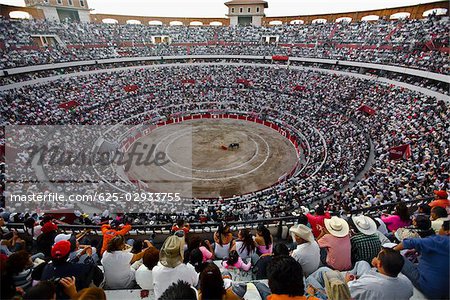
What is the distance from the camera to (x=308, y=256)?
5012mm

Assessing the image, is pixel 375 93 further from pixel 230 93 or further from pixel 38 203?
pixel 38 203

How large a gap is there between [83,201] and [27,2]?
174 ft

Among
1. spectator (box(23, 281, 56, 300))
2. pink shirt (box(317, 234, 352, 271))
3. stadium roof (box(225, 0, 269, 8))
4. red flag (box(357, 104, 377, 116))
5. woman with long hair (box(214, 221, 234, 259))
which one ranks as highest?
stadium roof (box(225, 0, 269, 8))

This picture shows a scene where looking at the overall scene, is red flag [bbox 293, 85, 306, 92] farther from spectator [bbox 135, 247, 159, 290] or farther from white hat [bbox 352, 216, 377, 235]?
spectator [bbox 135, 247, 159, 290]

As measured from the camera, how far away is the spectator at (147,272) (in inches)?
194

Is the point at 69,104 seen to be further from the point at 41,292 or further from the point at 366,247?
the point at 366,247

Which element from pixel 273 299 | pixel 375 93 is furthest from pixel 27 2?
pixel 273 299

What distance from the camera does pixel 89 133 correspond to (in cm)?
3148

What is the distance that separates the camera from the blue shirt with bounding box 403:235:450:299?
3984mm

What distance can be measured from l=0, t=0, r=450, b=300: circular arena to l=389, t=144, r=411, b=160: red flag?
0.14 m

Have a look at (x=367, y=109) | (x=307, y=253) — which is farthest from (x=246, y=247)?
(x=367, y=109)

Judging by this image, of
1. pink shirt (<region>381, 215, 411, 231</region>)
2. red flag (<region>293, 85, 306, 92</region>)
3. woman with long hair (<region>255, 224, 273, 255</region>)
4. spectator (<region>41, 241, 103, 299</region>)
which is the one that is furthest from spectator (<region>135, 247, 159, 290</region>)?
red flag (<region>293, 85, 306, 92</region>)

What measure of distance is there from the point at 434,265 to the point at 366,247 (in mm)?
1269

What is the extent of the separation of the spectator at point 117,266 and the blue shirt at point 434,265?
5.20 meters
